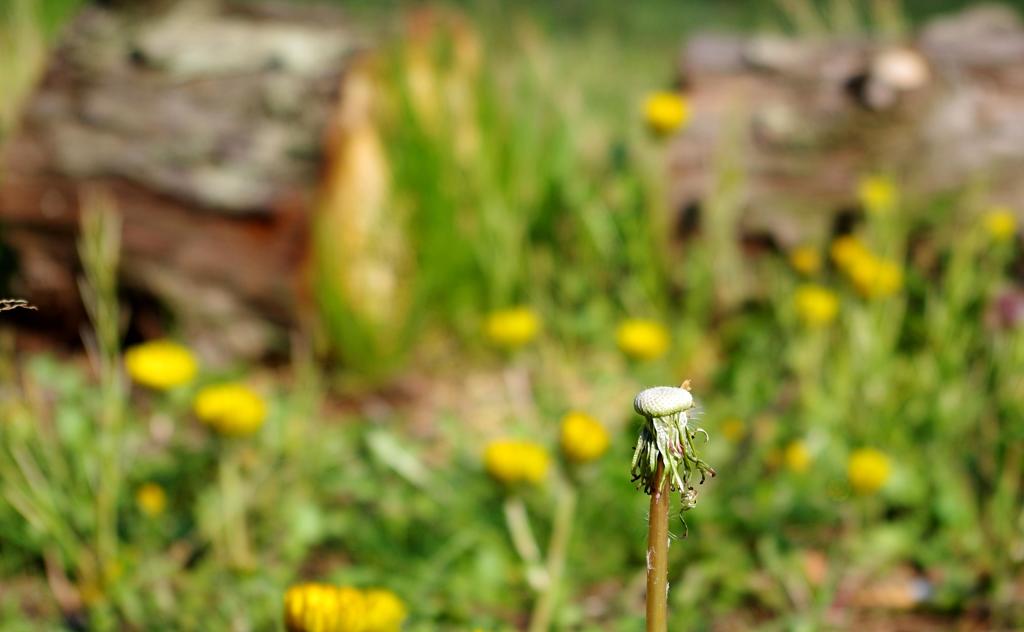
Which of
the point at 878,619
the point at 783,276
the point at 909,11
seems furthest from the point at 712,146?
the point at 909,11

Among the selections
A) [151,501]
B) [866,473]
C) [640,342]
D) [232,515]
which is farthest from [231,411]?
[866,473]

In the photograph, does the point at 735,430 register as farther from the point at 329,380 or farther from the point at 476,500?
the point at 329,380

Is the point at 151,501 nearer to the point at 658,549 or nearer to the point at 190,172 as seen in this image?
the point at 190,172

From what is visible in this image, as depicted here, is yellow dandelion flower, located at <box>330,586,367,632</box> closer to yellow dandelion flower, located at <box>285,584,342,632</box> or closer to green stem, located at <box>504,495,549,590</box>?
yellow dandelion flower, located at <box>285,584,342,632</box>

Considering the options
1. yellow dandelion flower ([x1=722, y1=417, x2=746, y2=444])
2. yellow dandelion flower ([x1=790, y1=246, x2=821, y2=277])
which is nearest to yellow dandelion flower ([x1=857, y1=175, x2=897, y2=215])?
yellow dandelion flower ([x1=790, y1=246, x2=821, y2=277])

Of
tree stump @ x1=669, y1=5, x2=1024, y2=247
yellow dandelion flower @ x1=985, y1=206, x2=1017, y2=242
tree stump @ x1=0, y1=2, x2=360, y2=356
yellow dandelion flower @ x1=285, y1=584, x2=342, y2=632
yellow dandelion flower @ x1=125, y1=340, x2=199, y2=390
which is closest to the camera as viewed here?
yellow dandelion flower @ x1=285, y1=584, x2=342, y2=632

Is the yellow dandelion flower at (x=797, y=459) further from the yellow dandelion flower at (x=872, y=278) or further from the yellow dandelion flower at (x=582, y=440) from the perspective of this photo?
the yellow dandelion flower at (x=582, y=440)

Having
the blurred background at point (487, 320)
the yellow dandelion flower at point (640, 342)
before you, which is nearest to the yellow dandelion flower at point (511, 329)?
the blurred background at point (487, 320)
